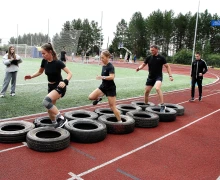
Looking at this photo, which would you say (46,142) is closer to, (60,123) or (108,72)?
(60,123)

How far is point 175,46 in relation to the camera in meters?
66.5

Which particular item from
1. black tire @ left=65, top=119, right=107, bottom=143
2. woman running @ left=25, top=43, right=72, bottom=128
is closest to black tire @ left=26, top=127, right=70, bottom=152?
black tire @ left=65, top=119, right=107, bottom=143

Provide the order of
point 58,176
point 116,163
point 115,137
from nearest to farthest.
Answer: point 58,176
point 116,163
point 115,137

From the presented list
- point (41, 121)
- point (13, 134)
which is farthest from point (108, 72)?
point (13, 134)

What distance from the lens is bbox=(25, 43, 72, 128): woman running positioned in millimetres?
4445

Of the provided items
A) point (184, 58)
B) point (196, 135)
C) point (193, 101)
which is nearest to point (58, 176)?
point (196, 135)

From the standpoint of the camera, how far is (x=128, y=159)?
404cm

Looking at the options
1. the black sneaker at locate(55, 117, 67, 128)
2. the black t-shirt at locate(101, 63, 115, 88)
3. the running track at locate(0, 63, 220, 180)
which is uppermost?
the black t-shirt at locate(101, 63, 115, 88)

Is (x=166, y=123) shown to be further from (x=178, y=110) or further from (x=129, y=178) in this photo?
(x=129, y=178)

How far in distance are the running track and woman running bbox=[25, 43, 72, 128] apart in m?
0.71

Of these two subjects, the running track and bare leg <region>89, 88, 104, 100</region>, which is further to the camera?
bare leg <region>89, 88, 104, 100</region>

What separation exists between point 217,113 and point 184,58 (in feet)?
126

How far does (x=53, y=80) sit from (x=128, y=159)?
7.38 feet

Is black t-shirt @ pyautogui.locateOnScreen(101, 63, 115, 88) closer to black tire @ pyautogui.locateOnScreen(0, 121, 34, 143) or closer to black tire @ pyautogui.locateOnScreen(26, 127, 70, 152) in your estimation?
black tire @ pyautogui.locateOnScreen(26, 127, 70, 152)
